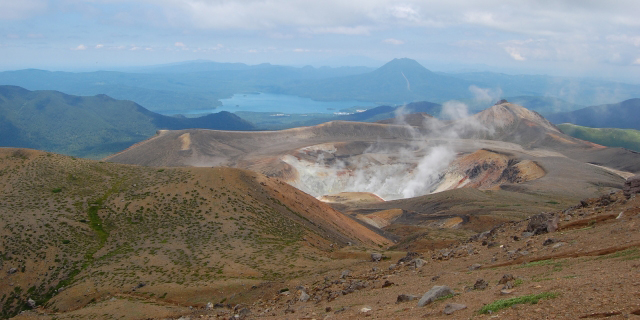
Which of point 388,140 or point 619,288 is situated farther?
point 388,140

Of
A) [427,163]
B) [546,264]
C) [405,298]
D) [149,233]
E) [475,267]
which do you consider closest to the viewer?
[405,298]

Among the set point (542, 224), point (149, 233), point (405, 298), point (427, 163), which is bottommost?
point (427, 163)

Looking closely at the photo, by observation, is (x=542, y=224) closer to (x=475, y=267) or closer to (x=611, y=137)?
(x=475, y=267)

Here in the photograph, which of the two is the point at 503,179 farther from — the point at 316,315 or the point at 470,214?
the point at 316,315

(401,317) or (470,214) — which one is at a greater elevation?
(401,317)

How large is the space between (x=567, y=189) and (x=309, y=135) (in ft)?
291

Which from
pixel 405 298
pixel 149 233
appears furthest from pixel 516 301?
pixel 149 233

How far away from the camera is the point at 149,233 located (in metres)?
34.5

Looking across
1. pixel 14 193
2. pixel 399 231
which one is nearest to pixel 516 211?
pixel 399 231

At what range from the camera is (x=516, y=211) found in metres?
56.4

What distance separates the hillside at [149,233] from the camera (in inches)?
1030

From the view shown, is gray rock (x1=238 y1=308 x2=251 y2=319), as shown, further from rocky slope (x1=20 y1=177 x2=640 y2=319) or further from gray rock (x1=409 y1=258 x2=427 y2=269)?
gray rock (x1=409 y1=258 x2=427 y2=269)

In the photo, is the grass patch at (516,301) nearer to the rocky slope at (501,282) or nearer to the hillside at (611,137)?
the rocky slope at (501,282)

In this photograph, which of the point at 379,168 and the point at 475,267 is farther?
the point at 379,168
